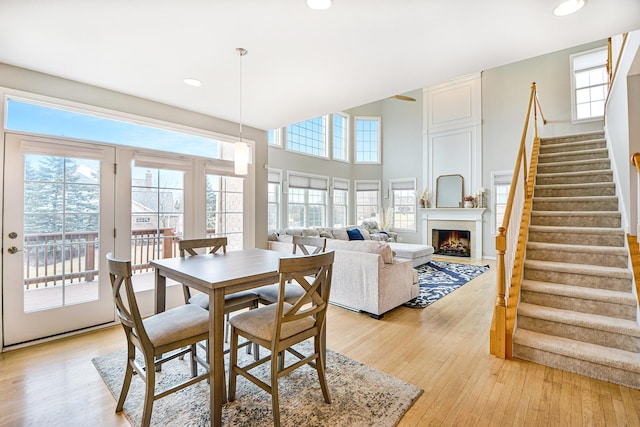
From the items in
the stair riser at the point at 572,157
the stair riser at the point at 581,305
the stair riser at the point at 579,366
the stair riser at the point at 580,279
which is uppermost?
the stair riser at the point at 572,157

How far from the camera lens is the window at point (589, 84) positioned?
236 inches

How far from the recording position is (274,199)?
715 cm

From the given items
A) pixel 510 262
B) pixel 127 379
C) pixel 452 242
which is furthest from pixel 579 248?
pixel 452 242

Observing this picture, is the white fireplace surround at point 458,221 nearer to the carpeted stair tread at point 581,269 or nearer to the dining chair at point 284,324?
the carpeted stair tread at point 581,269

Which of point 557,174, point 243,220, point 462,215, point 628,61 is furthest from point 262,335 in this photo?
point 462,215

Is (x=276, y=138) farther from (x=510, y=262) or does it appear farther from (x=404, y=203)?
(x=510, y=262)

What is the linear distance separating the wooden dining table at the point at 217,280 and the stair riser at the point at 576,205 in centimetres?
366

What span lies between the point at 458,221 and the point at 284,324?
275 inches

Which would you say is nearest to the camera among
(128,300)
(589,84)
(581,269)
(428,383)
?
(128,300)

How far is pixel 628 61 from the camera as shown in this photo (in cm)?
269

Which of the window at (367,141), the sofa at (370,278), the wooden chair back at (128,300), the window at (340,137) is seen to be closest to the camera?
the wooden chair back at (128,300)

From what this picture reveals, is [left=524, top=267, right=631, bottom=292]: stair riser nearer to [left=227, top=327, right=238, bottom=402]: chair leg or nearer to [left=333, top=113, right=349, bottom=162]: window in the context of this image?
[left=227, top=327, right=238, bottom=402]: chair leg

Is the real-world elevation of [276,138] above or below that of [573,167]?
above

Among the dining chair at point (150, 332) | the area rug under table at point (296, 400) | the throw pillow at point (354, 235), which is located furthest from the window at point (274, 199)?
the dining chair at point (150, 332)
